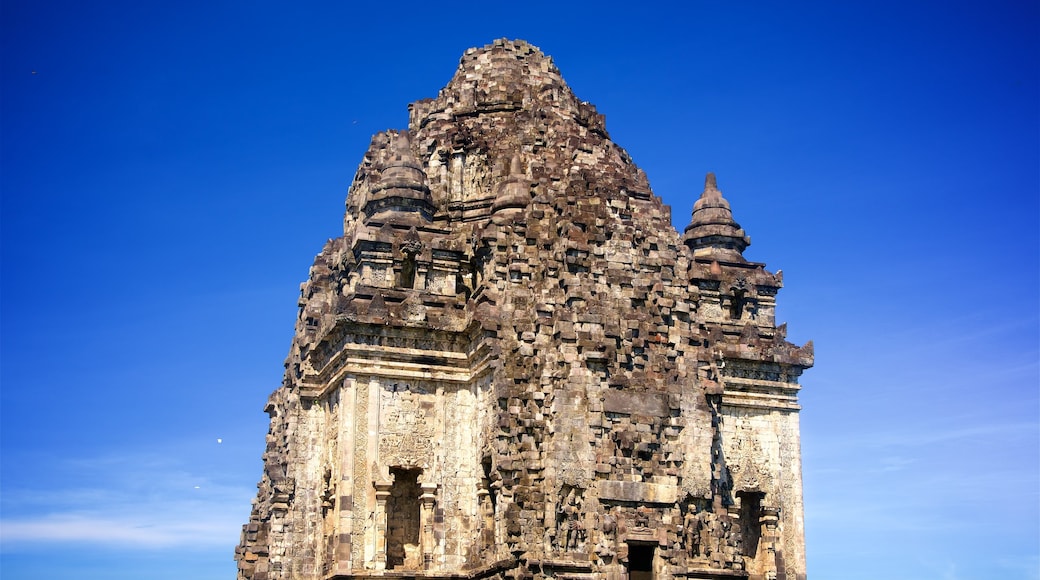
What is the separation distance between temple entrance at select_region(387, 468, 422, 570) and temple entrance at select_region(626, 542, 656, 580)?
5372 mm

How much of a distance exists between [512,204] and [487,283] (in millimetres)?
2352

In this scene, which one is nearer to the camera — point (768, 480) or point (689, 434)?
point (689, 434)

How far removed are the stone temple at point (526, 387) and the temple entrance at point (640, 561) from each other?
1.9 inches

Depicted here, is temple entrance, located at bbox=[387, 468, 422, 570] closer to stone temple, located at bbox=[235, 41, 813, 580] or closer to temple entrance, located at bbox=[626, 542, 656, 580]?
stone temple, located at bbox=[235, 41, 813, 580]

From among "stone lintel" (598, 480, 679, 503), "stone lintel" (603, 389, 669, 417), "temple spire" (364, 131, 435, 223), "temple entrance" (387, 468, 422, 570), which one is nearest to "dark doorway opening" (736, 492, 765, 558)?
"stone lintel" (603, 389, 669, 417)

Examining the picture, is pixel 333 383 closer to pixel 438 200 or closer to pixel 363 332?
pixel 363 332

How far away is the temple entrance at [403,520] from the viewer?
106 ft

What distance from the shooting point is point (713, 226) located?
4066cm

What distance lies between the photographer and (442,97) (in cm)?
4050

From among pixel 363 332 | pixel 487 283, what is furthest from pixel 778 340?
pixel 363 332

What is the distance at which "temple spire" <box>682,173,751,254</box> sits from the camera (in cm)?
4053

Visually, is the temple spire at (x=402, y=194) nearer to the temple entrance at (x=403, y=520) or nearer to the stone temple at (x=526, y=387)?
the stone temple at (x=526, y=387)

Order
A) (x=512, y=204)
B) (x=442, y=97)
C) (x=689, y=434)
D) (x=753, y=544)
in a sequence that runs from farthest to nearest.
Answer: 1. (x=442, y=97)
2. (x=753, y=544)
3. (x=512, y=204)
4. (x=689, y=434)

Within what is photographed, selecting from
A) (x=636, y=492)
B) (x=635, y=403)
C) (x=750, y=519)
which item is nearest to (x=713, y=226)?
(x=750, y=519)
